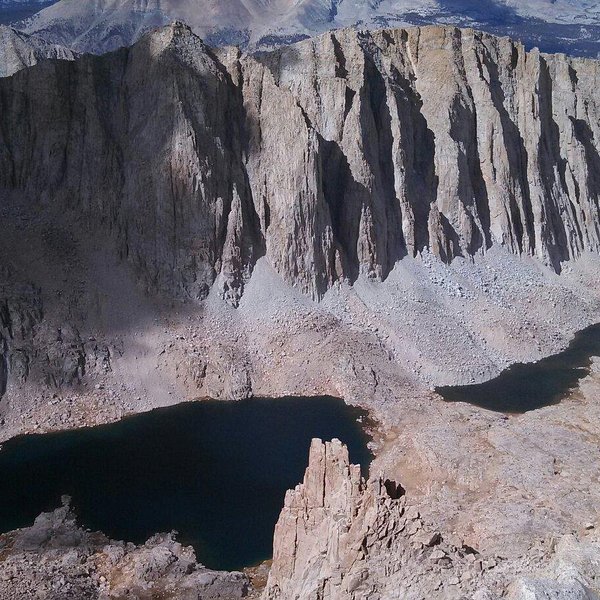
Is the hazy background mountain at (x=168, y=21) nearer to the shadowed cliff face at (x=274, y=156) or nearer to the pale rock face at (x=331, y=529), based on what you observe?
the shadowed cliff face at (x=274, y=156)

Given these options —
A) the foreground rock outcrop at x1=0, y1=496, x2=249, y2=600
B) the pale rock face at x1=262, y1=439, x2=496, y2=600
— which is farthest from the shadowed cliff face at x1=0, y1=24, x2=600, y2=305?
the pale rock face at x1=262, y1=439, x2=496, y2=600

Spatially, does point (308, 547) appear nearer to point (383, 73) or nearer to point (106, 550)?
point (106, 550)

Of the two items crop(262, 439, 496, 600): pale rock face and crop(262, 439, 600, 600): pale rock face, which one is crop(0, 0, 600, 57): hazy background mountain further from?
crop(262, 439, 600, 600): pale rock face

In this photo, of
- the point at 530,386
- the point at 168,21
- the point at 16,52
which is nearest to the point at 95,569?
the point at 530,386

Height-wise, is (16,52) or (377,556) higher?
(16,52)

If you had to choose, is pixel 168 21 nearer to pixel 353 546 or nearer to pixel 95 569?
pixel 95 569

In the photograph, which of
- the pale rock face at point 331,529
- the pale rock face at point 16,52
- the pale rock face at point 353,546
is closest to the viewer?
the pale rock face at point 353,546

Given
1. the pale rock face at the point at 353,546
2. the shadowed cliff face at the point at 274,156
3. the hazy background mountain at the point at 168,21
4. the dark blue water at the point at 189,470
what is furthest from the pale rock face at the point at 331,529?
the hazy background mountain at the point at 168,21
